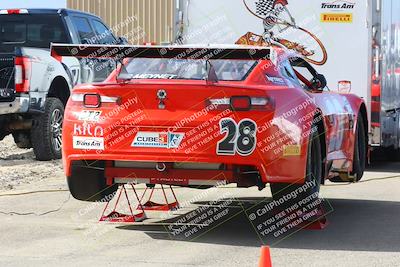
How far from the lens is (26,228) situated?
7715 mm

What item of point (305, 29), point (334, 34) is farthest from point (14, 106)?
point (334, 34)

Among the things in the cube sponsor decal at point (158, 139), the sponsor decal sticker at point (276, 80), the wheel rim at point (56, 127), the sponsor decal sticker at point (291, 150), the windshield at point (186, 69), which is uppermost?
the windshield at point (186, 69)

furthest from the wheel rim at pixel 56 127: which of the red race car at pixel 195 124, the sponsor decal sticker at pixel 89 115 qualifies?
the sponsor decal sticker at pixel 89 115

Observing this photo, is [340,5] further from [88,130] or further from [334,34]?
[88,130]

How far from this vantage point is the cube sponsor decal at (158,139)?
6879 millimetres

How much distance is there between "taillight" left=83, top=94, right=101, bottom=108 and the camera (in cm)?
712

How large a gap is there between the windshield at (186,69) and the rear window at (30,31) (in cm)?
577

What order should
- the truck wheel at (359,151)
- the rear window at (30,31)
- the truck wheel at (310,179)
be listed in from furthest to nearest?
the rear window at (30,31) → the truck wheel at (359,151) → the truck wheel at (310,179)

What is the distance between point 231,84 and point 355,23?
609cm

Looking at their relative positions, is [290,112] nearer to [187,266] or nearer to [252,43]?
[187,266]

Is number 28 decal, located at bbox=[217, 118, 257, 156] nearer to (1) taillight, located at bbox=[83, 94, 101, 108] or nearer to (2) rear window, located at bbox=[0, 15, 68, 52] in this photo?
(1) taillight, located at bbox=[83, 94, 101, 108]

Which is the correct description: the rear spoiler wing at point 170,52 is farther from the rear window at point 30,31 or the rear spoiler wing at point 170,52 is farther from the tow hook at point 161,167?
the rear window at point 30,31

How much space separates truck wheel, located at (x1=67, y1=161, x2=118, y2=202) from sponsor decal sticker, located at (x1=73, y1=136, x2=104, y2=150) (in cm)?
30

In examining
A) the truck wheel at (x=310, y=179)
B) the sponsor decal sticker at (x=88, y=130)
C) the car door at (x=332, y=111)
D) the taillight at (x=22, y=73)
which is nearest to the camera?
the sponsor decal sticker at (x=88, y=130)
